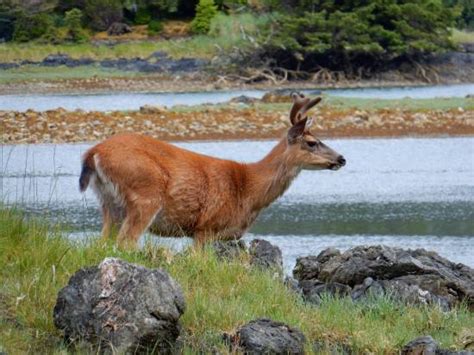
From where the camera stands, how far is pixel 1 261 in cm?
816

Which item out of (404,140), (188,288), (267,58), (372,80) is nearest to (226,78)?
(267,58)

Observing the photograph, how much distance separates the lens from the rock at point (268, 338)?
715cm

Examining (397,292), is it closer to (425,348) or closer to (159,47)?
(425,348)

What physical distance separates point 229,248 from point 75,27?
178 feet

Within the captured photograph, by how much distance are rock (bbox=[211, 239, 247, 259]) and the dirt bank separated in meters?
18.2

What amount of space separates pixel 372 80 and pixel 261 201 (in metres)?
42.7

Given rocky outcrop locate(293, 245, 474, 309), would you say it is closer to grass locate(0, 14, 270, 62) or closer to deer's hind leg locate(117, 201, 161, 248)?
deer's hind leg locate(117, 201, 161, 248)

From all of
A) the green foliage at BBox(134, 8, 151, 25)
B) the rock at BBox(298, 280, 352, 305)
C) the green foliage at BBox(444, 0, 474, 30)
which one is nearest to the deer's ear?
the rock at BBox(298, 280, 352, 305)

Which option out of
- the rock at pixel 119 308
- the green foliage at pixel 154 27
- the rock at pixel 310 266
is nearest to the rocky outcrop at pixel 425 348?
the rock at pixel 119 308

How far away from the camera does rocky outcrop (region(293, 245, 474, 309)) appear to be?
995 centimetres

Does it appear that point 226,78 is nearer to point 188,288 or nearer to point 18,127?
point 18,127

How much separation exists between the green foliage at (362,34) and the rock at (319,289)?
136 ft

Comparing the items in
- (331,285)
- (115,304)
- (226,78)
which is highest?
(115,304)

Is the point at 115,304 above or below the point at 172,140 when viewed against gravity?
above
